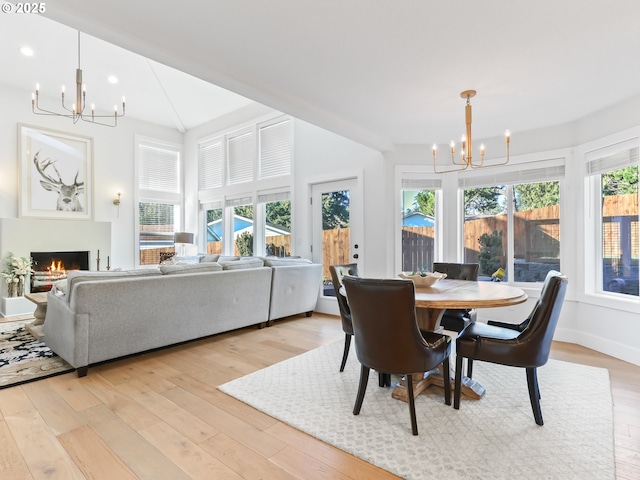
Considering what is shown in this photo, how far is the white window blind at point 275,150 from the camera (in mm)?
5719

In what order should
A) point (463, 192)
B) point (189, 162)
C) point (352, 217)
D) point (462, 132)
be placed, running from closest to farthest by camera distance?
point (462, 132), point (463, 192), point (352, 217), point (189, 162)

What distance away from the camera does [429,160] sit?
14.9 feet

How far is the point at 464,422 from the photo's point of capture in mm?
2066

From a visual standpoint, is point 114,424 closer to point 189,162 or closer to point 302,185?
point 302,185

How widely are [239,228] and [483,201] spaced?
4323 millimetres

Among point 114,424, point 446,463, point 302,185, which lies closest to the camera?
point 446,463

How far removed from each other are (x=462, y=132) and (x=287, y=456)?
381cm

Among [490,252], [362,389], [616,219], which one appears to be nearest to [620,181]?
[616,219]

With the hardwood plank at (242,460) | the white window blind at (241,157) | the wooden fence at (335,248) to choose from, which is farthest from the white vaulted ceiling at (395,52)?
the white window blind at (241,157)

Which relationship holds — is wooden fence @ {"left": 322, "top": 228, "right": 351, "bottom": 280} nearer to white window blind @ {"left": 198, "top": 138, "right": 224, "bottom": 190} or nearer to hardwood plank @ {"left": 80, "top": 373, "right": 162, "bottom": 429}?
white window blind @ {"left": 198, "top": 138, "right": 224, "bottom": 190}

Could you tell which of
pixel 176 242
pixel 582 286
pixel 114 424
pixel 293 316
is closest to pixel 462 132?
pixel 582 286

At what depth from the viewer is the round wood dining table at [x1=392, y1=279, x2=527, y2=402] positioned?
205 centimetres

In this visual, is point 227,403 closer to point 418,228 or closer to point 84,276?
point 84,276

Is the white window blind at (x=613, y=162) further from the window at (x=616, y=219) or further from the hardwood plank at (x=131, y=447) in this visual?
the hardwood plank at (x=131, y=447)
